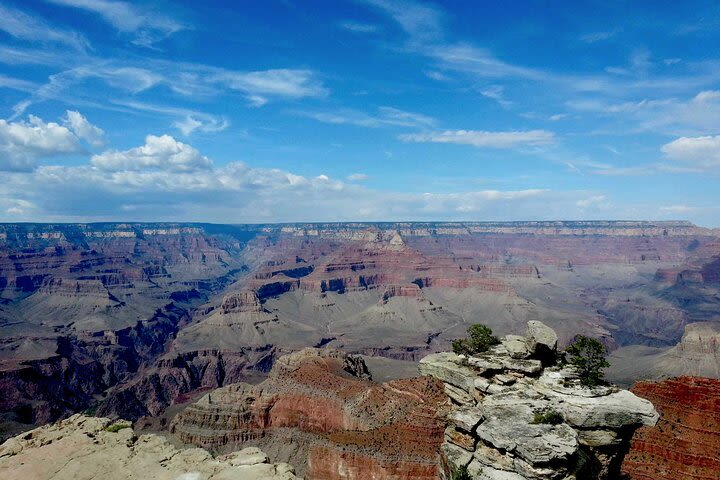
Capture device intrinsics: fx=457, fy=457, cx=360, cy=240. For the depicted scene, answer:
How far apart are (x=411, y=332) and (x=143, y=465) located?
168m

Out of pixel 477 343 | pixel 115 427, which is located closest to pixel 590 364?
pixel 477 343

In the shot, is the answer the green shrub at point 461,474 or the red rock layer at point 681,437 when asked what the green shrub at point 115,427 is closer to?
the green shrub at point 461,474

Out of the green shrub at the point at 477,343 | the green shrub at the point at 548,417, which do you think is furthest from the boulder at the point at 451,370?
the green shrub at the point at 548,417

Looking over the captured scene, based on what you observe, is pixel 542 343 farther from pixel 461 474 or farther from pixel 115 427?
pixel 115 427

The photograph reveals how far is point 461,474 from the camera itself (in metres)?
23.8

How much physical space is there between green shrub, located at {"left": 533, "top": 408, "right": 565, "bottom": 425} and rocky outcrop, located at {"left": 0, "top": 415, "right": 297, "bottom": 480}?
1305 cm

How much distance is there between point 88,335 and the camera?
18275 cm

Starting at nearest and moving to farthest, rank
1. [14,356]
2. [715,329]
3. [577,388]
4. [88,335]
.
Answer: [577,388]
[715,329]
[14,356]
[88,335]

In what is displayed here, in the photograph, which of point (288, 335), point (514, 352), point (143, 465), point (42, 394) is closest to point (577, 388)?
point (514, 352)

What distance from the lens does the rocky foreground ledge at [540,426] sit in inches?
878

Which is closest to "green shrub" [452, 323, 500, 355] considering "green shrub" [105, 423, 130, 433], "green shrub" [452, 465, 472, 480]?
"green shrub" [452, 465, 472, 480]

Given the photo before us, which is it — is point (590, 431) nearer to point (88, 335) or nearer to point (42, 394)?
point (42, 394)

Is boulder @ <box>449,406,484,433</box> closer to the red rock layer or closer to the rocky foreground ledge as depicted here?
the rocky foreground ledge

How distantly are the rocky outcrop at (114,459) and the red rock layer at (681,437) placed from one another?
34860mm
